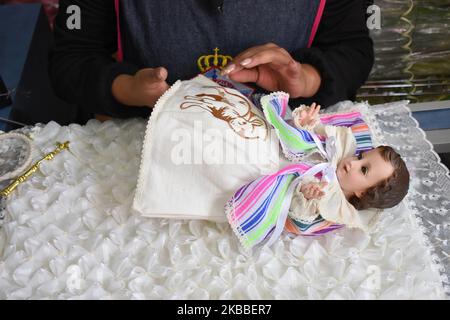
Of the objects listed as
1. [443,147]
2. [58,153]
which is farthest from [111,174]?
[443,147]

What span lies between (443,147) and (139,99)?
2.05 ft

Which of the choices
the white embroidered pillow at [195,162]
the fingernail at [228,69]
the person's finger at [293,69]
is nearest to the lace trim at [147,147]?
the white embroidered pillow at [195,162]

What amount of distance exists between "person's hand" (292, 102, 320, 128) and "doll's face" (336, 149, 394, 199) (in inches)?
3.4

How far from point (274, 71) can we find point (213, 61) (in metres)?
0.11

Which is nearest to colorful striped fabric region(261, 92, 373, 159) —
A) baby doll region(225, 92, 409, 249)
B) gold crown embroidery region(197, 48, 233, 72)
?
baby doll region(225, 92, 409, 249)

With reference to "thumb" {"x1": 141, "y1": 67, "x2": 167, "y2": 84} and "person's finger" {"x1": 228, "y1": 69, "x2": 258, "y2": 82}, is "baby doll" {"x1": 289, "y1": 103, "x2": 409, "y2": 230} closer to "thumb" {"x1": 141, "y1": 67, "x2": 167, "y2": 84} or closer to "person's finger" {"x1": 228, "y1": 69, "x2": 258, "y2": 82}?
"person's finger" {"x1": 228, "y1": 69, "x2": 258, "y2": 82}

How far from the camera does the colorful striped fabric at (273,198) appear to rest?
667 mm

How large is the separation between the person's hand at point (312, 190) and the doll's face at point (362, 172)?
0.24 ft

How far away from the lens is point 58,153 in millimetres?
832

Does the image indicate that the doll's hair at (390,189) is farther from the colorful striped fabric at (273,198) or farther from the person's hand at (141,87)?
the person's hand at (141,87)

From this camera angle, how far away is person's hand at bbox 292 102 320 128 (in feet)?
2.56

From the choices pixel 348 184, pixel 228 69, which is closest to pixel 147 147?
pixel 228 69

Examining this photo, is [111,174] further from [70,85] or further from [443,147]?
[443,147]
